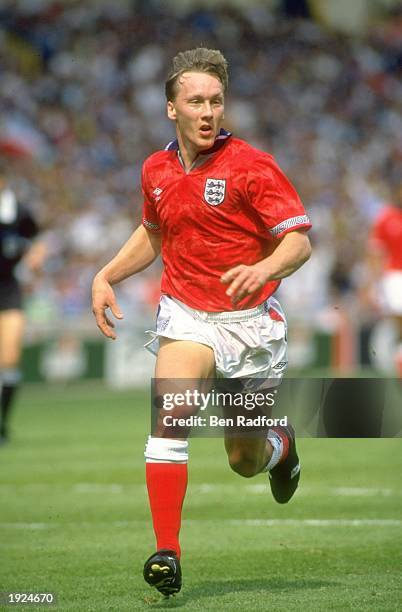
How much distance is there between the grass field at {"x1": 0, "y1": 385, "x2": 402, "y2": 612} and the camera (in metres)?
5.38

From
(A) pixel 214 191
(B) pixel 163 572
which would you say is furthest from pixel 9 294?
(B) pixel 163 572

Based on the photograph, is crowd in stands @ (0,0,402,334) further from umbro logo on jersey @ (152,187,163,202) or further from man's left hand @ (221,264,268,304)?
man's left hand @ (221,264,268,304)

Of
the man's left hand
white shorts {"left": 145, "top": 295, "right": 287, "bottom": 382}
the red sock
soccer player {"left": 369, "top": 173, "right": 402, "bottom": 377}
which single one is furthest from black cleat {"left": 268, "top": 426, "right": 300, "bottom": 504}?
soccer player {"left": 369, "top": 173, "right": 402, "bottom": 377}

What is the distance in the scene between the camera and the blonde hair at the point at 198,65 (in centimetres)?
543

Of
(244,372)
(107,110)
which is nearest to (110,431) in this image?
(244,372)

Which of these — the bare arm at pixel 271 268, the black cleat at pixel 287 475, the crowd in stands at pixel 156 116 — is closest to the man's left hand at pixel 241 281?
the bare arm at pixel 271 268

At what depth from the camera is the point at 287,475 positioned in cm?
639

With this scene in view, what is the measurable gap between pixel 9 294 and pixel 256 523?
520cm

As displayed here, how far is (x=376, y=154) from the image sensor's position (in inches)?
1001

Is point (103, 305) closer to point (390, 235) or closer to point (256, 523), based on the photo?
point (256, 523)

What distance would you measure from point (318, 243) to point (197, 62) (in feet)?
56.9

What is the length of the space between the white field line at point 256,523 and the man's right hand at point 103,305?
2.01 meters

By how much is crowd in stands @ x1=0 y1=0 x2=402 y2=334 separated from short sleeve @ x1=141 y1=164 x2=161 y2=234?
14183 millimetres

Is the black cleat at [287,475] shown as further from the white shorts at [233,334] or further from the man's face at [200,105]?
the man's face at [200,105]
